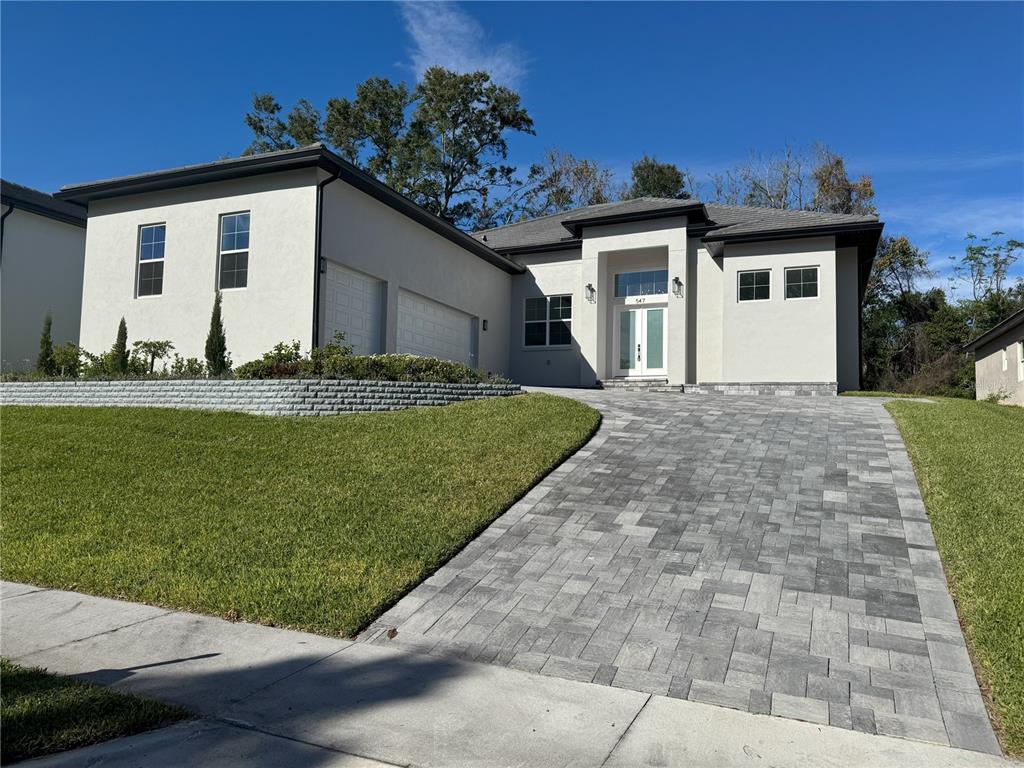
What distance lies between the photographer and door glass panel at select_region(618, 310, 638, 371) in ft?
65.0

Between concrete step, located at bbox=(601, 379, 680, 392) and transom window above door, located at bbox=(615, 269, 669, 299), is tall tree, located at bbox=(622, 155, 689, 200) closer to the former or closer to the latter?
transom window above door, located at bbox=(615, 269, 669, 299)

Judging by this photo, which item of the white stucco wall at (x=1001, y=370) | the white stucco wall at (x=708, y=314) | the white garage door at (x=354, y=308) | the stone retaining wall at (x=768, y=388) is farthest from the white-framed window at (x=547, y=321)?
the white stucco wall at (x=1001, y=370)

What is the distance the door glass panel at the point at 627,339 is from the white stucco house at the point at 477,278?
4 cm

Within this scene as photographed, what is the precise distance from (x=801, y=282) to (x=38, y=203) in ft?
Result: 65.0

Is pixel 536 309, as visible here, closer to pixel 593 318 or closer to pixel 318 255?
pixel 593 318

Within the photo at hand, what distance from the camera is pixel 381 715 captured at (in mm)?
3283

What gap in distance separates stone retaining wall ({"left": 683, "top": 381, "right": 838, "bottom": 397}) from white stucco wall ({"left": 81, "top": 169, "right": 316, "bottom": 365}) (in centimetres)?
1040

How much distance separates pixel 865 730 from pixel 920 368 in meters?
30.6

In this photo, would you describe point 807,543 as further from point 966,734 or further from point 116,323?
point 116,323

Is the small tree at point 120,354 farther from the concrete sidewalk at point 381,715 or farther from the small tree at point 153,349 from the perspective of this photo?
the concrete sidewalk at point 381,715

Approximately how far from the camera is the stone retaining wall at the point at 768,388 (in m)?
17.2

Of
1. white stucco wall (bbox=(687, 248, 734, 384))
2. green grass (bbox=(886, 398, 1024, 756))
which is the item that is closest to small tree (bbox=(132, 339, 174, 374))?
white stucco wall (bbox=(687, 248, 734, 384))

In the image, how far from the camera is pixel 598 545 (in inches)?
227

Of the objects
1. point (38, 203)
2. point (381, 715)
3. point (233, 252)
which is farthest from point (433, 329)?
point (381, 715)
